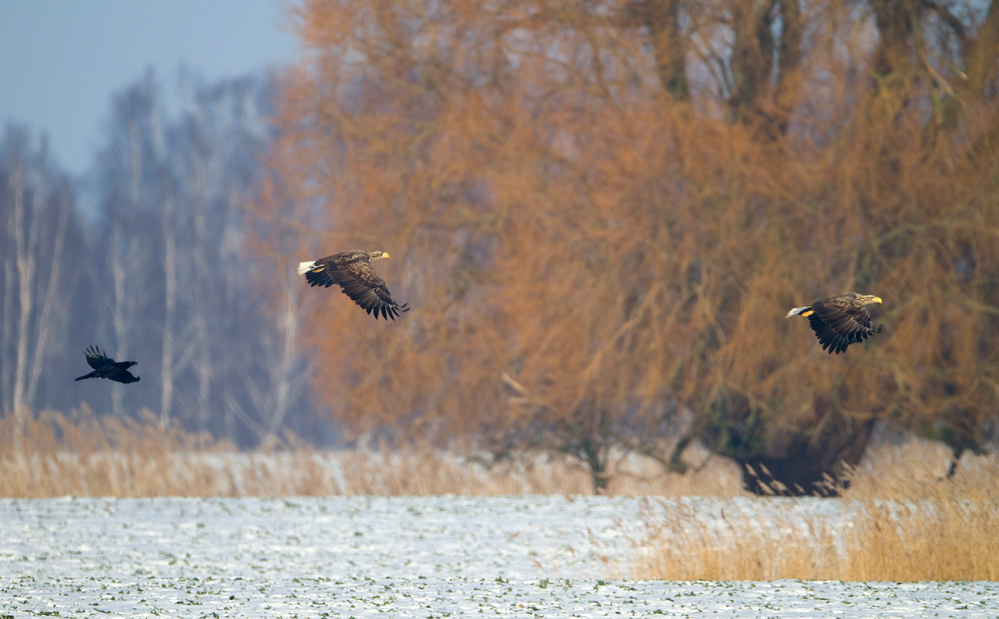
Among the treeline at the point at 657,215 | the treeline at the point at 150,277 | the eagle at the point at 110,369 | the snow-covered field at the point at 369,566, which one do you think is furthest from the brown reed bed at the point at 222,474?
the treeline at the point at 150,277

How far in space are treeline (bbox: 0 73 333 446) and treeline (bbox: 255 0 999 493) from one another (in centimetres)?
1551

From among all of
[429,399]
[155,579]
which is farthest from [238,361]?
[155,579]

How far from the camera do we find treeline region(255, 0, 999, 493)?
1250cm

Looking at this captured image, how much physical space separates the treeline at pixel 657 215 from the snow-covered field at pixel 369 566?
1.55m

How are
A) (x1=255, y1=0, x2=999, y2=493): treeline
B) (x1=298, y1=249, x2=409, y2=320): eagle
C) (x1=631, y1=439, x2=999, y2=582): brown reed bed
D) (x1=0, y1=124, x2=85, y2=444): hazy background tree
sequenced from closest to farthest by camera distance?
(x1=298, y1=249, x2=409, y2=320): eagle < (x1=631, y1=439, x2=999, y2=582): brown reed bed < (x1=255, y1=0, x2=999, y2=493): treeline < (x1=0, y1=124, x2=85, y2=444): hazy background tree

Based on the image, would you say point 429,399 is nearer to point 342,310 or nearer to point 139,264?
point 342,310

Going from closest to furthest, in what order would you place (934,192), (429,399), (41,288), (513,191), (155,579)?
(155,579), (934,192), (513,191), (429,399), (41,288)

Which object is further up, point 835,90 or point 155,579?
point 835,90

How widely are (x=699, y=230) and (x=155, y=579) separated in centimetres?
710

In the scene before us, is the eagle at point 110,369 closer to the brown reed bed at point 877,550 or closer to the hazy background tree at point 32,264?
the brown reed bed at point 877,550

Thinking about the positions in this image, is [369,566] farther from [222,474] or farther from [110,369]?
[222,474]

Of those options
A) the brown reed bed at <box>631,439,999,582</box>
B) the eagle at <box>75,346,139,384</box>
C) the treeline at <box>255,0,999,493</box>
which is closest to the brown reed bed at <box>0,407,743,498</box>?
the treeline at <box>255,0,999,493</box>

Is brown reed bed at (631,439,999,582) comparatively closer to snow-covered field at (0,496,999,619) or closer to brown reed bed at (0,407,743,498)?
snow-covered field at (0,496,999,619)

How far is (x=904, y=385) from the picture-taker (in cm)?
1277
